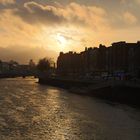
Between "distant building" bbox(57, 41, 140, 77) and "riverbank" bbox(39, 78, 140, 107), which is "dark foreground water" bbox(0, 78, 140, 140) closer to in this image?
"riverbank" bbox(39, 78, 140, 107)

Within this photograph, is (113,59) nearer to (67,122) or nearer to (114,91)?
(114,91)

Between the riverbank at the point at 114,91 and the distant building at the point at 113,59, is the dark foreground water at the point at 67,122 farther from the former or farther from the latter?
the distant building at the point at 113,59

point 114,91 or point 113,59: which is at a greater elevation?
point 113,59

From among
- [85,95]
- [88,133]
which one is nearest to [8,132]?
[88,133]

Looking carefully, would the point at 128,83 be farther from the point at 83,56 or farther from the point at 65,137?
the point at 83,56

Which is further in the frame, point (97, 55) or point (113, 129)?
point (97, 55)

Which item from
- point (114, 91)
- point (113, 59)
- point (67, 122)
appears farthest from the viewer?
point (113, 59)

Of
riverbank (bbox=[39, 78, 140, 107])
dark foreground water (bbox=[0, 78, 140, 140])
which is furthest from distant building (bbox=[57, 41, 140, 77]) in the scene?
dark foreground water (bbox=[0, 78, 140, 140])

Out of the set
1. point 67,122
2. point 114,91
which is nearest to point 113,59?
point 114,91

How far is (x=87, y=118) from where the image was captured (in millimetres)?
49500

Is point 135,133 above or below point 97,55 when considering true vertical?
below

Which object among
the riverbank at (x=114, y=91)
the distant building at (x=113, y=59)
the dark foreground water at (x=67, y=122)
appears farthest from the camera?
the distant building at (x=113, y=59)

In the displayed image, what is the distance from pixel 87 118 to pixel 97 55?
113269 millimetres

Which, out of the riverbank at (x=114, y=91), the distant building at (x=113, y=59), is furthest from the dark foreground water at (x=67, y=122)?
the distant building at (x=113, y=59)
